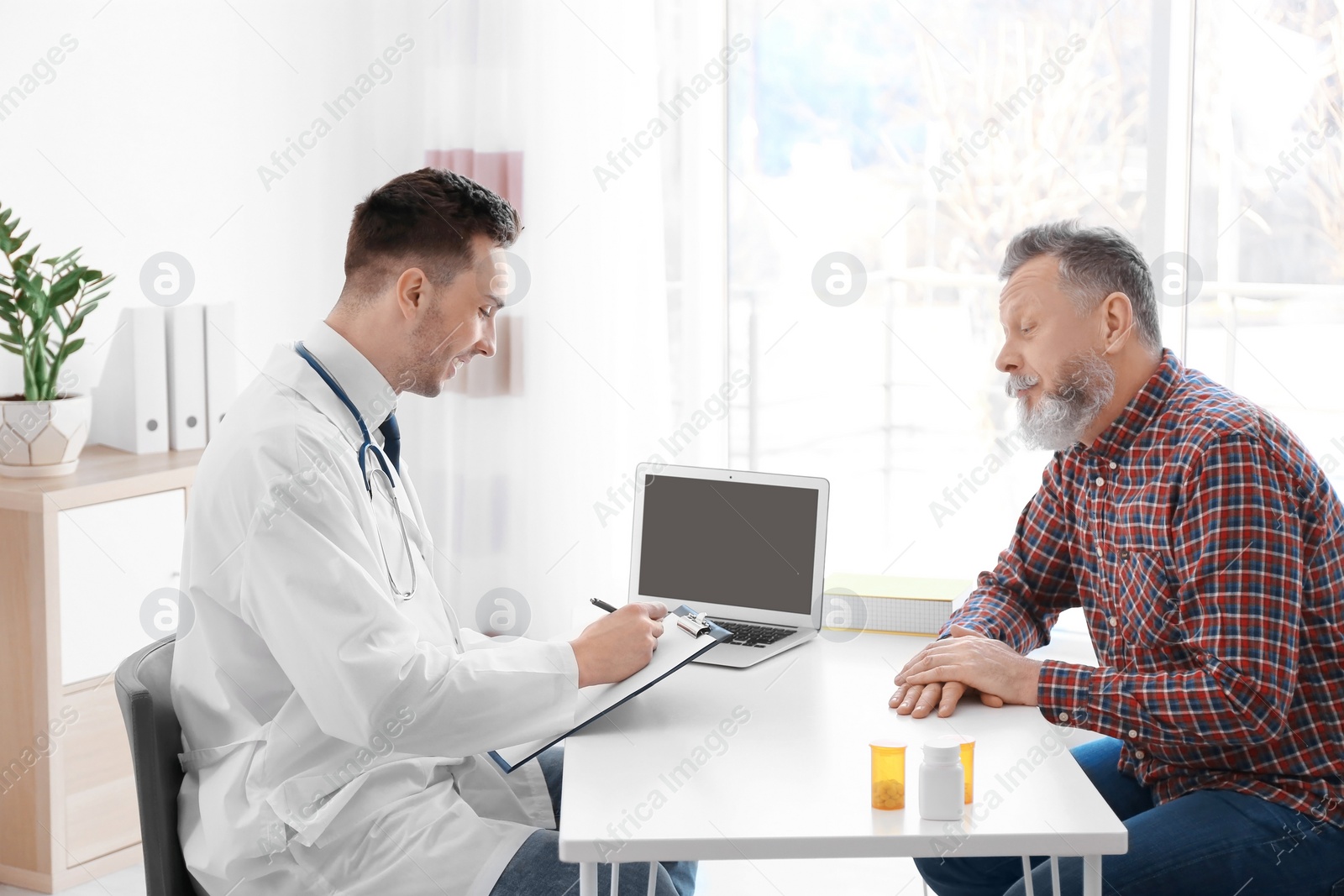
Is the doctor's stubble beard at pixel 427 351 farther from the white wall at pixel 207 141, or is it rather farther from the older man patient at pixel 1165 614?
the white wall at pixel 207 141

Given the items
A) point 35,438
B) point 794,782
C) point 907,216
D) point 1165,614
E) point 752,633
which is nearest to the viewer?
point 794,782

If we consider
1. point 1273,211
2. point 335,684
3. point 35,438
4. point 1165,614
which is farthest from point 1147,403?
point 35,438

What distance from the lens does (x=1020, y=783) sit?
1.37 m

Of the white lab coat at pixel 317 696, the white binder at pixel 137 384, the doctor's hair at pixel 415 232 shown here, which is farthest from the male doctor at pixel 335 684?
the white binder at pixel 137 384

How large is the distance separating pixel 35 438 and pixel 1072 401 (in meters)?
2.07

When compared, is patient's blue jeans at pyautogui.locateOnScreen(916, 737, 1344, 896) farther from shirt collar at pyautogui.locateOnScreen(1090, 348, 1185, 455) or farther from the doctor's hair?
the doctor's hair

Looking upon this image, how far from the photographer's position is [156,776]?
57.7 inches

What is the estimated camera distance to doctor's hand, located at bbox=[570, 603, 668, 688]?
1576mm

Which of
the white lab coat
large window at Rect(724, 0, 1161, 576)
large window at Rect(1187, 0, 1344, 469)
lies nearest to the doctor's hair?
the white lab coat

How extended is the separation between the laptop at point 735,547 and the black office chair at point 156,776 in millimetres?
776

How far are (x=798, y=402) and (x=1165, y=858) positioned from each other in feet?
6.78

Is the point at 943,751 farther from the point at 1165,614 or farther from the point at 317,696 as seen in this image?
the point at 317,696

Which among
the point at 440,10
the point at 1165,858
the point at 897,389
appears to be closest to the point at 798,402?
the point at 897,389

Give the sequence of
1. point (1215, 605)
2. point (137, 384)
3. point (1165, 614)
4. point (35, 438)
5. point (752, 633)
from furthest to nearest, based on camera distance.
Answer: point (137, 384) → point (35, 438) → point (752, 633) → point (1165, 614) → point (1215, 605)
